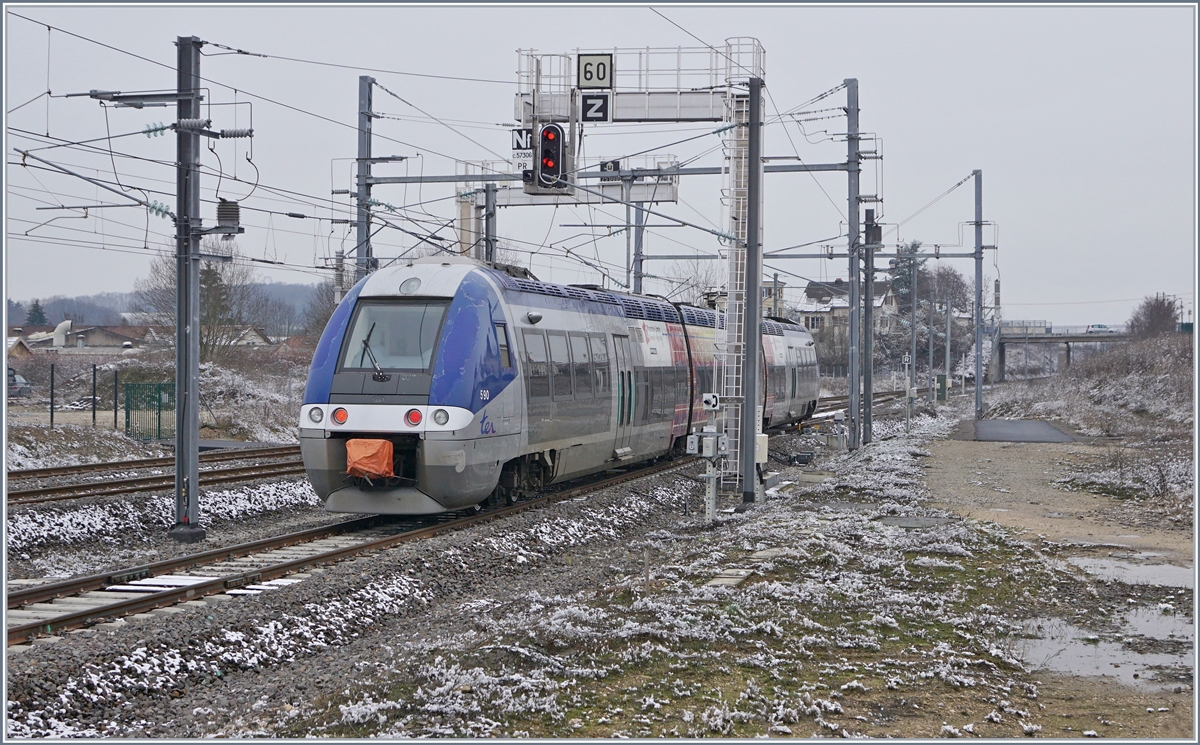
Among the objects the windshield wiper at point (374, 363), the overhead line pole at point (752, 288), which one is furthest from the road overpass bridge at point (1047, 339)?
the windshield wiper at point (374, 363)

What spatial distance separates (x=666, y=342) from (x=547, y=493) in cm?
517

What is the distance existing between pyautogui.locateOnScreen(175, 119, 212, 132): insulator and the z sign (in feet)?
32.0

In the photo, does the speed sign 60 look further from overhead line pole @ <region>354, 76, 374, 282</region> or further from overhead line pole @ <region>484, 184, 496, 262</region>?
overhead line pole @ <region>354, 76, 374, 282</region>

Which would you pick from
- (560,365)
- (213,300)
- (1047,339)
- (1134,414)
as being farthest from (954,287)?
(560,365)

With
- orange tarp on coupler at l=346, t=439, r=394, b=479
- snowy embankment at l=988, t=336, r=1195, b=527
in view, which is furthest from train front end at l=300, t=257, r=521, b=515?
snowy embankment at l=988, t=336, r=1195, b=527

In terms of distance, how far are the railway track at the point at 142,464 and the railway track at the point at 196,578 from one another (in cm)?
816

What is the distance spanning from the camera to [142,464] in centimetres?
2338

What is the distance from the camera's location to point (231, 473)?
21.9 meters

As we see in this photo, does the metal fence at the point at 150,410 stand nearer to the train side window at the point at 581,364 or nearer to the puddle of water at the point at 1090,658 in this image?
the train side window at the point at 581,364

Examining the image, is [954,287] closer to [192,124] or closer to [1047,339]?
[1047,339]

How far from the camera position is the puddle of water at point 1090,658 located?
8.55 m

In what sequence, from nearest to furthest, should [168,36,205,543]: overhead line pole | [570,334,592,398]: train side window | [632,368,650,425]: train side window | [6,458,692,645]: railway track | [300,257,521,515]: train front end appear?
1. [6,458,692,645]: railway track
2. [300,257,521,515]: train front end
3. [168,36,205,543]: overhead line pole
4. [570,334,592,398]: train side window
5. [632,368,650,425]: train side window

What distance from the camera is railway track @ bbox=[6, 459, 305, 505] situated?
56.6 feet

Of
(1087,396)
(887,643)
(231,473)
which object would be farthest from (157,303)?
(887,643)
